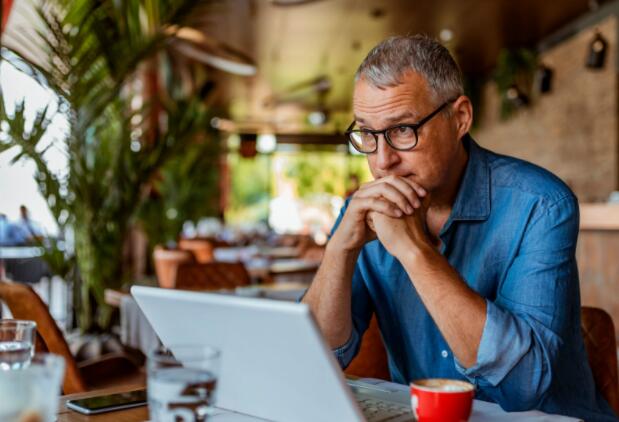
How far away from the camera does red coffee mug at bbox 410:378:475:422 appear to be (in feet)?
3.36

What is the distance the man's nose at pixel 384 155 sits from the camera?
64.2 inches

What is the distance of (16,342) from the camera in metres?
1.15

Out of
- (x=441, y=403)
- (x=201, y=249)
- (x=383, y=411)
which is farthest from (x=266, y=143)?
(x=441, y=403)

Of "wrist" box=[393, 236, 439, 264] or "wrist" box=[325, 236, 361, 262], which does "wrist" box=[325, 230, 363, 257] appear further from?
"wrist" box=[393, 236, 439, 264]

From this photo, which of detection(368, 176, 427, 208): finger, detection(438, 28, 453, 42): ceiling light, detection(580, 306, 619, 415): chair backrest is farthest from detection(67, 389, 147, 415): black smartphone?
detection(438, 28, 453, 42): ceiling light

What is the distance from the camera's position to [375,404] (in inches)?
49.2

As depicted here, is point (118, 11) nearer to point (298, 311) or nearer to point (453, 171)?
point (453, 171)

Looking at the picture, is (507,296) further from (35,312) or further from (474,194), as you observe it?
(35,312)

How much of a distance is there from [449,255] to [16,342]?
0.96 meters

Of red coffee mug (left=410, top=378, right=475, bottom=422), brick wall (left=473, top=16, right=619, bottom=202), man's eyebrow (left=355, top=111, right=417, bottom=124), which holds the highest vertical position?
brick wall (left=473, top=16, right=619, bottom=202)

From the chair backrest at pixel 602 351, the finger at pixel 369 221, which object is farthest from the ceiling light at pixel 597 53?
the finger at pixel 369 221

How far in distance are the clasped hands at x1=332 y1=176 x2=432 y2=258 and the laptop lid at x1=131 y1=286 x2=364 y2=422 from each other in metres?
0.47

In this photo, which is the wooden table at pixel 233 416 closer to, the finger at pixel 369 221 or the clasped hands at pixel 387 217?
the clasped hands at pixel 387 217

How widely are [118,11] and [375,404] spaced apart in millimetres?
3515
